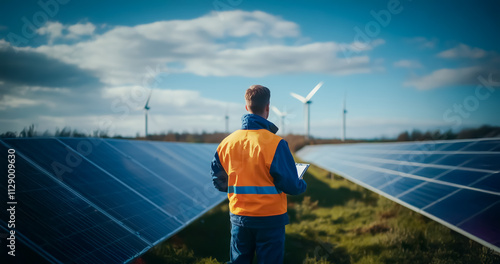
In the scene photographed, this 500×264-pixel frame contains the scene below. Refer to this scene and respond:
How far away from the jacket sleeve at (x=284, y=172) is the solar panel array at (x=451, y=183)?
379 cm

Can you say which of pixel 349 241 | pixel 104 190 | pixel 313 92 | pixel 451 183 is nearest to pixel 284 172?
pixel 104 190

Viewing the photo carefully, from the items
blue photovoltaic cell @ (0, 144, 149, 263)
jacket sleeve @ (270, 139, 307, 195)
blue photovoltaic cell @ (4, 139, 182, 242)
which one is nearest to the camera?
jacket sleeve @ (270, 139, 307, 195)

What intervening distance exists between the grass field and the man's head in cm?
316

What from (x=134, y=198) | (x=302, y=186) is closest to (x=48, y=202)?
Result: (x=134, y=198)

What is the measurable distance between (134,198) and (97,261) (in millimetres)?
2186

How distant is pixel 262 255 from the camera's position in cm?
338

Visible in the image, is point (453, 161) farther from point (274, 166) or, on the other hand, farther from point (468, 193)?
point (274, 166)

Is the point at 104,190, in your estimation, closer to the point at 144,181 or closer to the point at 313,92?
the point at 144,181

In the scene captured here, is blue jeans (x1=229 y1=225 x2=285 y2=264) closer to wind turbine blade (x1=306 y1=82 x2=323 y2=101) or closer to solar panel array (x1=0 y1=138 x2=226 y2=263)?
solar panel array (x1=0 y1=138 x2=226 y2=263)

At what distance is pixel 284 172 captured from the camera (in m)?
3.32

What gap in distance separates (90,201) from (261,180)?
3.14 metres

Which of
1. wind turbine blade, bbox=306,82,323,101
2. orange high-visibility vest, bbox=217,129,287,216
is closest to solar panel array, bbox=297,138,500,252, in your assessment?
orange high-visibility vest, bbox=217,129,287,216

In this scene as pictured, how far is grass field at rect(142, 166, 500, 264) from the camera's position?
593 cm

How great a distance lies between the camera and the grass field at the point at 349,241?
19.5ft
